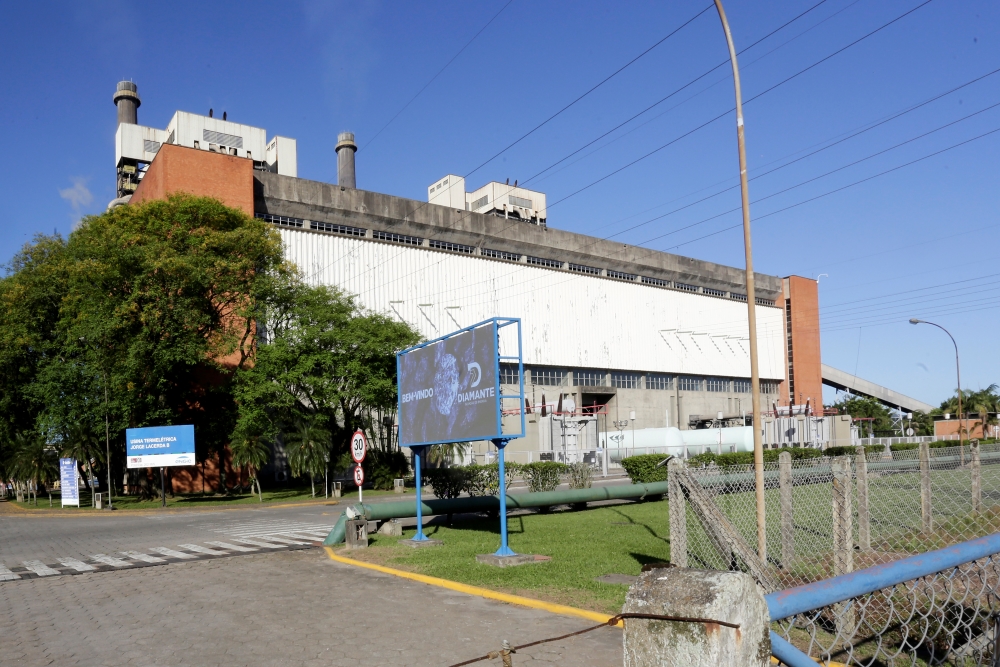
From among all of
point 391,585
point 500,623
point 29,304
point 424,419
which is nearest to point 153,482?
point 29,304

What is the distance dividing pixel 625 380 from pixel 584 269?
386 inches

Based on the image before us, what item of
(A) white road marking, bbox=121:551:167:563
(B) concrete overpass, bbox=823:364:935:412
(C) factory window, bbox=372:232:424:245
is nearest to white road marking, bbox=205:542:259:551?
(A) white road marking, bbox=121:551:167:563

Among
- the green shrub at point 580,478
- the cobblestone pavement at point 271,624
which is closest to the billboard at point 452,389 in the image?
the cobblestone pavement at point 271,624

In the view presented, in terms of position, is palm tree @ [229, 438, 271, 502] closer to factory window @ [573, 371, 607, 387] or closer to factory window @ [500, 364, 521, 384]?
factory window @ [500, 364, 521, 384]

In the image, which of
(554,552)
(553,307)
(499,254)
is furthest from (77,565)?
(553,307)

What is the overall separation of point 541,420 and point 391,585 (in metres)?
33.4

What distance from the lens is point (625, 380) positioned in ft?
209

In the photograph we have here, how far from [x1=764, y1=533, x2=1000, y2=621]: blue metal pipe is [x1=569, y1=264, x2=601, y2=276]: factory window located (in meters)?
58.5

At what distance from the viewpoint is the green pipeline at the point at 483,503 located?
15914 mm

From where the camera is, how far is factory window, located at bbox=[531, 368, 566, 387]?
57.9 metres

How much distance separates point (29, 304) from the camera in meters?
36.6

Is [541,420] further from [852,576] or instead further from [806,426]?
[852,576]

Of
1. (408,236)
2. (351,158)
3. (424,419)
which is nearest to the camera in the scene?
(424,419)

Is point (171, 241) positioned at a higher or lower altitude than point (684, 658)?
higher
